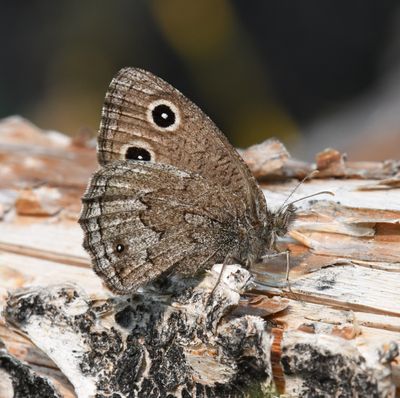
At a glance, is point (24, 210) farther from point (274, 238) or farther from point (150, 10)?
point (150, 10)

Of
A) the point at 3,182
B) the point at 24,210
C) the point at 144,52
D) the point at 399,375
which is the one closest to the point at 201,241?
the point at 399,375

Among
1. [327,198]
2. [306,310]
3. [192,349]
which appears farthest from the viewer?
[327,198]

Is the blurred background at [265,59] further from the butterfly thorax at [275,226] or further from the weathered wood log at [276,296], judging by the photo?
the butterfly thorax at [275,226]

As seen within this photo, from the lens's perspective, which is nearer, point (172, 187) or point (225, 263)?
point (225, 263)

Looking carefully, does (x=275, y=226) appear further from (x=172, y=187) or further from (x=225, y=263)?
(x=172, y=187)

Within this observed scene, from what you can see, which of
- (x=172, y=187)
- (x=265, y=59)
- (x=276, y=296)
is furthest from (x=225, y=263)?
(x=265, y=59)

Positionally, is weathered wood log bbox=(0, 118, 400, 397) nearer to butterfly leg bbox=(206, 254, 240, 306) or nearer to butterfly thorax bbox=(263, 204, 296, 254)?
butterfly leg bbox=(206, 254, 240, 306)

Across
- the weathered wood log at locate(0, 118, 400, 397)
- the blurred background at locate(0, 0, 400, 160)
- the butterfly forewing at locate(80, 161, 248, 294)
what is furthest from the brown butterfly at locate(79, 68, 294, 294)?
the blurred background at locate(0, 0, 400, 160)
